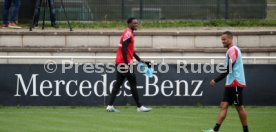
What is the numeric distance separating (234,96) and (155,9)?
33.8 feet

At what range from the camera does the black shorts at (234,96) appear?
13.8 meters

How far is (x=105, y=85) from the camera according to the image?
18609mm

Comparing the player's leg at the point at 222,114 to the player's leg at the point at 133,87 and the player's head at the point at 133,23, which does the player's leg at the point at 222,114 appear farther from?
the player's head at the point at 133,23

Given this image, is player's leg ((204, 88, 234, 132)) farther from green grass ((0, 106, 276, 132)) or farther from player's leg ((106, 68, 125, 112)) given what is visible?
player's leg ((106, 68, 125, 112))

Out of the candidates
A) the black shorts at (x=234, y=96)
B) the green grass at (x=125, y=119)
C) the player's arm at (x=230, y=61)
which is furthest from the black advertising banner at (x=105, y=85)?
the player's arm at (x=230, y=61)

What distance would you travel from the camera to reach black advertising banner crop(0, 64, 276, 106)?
18.5 meters

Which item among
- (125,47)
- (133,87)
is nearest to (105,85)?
(133,87)

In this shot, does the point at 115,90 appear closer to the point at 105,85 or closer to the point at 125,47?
the point at 125,47

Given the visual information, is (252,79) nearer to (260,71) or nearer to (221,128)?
(260,71)

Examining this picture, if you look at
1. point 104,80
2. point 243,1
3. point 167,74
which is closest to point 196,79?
point 167,74

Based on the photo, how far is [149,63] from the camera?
17.4 meters

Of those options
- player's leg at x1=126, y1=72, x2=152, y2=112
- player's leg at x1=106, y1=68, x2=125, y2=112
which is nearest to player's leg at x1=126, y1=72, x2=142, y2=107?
player's leg at x1=126, y1=72, x2=152, y2=112

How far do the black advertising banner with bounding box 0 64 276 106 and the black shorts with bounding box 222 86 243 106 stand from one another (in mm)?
4706

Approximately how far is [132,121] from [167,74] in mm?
3481
